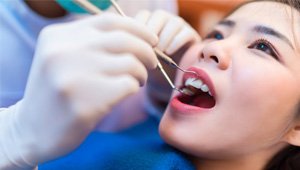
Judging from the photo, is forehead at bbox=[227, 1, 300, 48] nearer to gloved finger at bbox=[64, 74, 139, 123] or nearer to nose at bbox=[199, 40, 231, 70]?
nose at bbox=[199, 40, 231, 70]

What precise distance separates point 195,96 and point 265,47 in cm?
18

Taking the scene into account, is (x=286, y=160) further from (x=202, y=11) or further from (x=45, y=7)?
(x=202, y=11)

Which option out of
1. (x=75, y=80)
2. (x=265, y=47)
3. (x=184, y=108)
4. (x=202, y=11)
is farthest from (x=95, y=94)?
(x=202, y=11)

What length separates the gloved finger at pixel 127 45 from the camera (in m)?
0.52

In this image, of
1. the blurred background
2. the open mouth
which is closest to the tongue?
the open mouth

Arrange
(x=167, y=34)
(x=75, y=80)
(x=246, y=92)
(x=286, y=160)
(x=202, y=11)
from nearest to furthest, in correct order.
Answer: (x=75, y=80) → (x=246, y=92) → (x=286, y=160) → (x=167, y=34) → (x=202, y=11)

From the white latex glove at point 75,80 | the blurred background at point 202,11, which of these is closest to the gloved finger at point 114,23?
the white latex glove at point 75,80

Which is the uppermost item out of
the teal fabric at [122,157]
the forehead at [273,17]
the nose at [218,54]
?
the forehead at [273,17]

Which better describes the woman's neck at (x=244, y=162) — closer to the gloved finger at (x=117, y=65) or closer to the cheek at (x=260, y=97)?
the cheek at (x=260, y=97)

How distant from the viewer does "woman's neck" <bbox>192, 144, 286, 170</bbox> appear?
0.78 m

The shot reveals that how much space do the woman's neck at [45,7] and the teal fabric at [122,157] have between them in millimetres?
343

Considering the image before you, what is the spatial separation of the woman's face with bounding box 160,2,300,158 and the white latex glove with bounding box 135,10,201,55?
6.5 inches

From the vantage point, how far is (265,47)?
0.74 m

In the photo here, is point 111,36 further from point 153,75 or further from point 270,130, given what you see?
point 153,75
